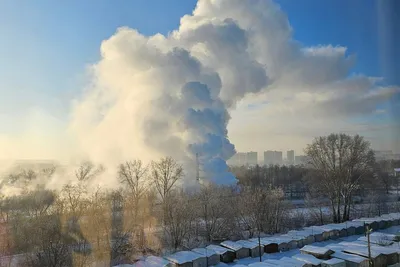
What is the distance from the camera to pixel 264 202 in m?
8.24

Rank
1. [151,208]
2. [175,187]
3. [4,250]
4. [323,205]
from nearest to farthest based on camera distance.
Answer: [4,250], [151,208], [175,187], [323,205]

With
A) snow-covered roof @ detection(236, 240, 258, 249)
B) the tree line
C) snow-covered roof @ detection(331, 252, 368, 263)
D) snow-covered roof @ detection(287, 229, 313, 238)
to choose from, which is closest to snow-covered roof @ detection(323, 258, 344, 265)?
snow-covered roof @ detection(331, 252, 368, 263)

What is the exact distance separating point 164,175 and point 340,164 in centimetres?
521

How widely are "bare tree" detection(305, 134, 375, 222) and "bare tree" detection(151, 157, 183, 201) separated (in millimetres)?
4213

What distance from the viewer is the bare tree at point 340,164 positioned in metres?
9.88

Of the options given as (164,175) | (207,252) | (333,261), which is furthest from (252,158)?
(333,261)

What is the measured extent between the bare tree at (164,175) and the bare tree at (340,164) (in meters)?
4.21

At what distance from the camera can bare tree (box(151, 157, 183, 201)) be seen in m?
8.85

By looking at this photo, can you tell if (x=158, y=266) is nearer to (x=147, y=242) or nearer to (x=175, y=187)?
(x=147, y=242)

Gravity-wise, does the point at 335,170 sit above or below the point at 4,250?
above

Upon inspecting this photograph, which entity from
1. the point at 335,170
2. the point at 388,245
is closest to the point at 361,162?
the point at 335,170

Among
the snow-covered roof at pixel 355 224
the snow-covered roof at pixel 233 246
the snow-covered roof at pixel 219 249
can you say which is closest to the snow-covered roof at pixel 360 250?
the snow-covered roof at pixel 233 246

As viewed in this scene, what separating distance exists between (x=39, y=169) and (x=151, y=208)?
4392mm

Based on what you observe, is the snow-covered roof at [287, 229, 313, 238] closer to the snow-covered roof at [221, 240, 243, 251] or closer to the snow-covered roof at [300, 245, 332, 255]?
the snow-covered roof at [300, 245, 332, 255]
